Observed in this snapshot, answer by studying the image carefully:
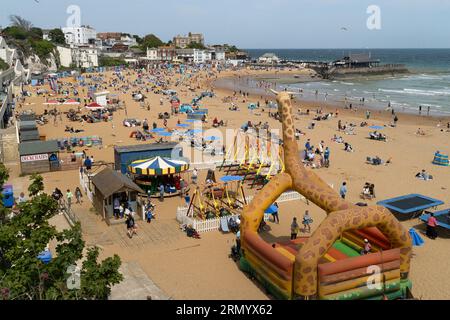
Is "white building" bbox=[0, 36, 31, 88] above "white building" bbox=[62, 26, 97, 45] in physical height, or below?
below

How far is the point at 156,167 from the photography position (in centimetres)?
1873

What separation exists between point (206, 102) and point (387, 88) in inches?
1484

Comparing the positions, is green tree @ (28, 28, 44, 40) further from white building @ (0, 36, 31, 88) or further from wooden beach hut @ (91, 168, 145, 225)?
wooden beach hut @ (91, 168, 145, 225)

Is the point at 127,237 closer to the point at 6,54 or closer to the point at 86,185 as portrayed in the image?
the point at 86,185

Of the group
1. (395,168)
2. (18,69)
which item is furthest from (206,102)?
(18,69)

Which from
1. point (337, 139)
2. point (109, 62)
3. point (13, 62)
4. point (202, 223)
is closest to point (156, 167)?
point (202, 223)

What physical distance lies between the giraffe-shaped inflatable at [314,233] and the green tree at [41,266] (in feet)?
13.0

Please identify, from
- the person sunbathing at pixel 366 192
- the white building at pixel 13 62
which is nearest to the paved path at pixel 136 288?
the person sunbathing at pixel 366 192

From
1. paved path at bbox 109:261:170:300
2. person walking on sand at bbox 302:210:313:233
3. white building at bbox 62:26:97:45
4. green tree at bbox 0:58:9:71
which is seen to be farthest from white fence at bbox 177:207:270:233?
white building at bbox 62:26:97:45

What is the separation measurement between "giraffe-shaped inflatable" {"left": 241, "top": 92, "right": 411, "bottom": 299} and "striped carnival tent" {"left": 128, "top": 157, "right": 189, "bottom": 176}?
7416mm

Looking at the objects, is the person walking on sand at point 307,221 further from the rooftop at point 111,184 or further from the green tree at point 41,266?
the green tree at point 41,266

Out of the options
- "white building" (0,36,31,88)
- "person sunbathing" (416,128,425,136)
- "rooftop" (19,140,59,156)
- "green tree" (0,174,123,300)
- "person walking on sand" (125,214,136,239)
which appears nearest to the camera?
"green tree" (0,174,123,300)

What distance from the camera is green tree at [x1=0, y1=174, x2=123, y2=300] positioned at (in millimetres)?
7699

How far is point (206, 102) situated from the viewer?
5425 cm
